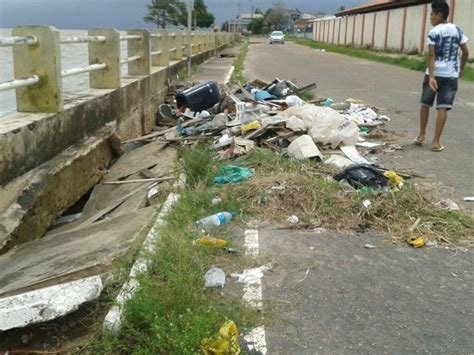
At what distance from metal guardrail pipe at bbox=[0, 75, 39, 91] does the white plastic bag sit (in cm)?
335

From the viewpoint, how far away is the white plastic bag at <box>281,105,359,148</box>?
23.2 feet

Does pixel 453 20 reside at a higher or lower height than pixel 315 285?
higher

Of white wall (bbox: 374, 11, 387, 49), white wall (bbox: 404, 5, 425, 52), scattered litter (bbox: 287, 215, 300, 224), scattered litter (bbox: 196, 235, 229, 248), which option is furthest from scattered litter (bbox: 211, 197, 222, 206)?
white wall (bbox: 374, 11, 387, 49)

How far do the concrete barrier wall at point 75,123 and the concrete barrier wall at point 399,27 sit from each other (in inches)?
723

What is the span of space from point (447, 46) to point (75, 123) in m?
4.80

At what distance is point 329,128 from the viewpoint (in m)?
7.11

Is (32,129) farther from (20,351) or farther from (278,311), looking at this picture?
(278,311)

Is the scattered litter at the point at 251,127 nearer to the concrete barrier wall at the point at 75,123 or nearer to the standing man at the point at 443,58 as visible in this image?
the concrete barrier wall at the point at 75,123

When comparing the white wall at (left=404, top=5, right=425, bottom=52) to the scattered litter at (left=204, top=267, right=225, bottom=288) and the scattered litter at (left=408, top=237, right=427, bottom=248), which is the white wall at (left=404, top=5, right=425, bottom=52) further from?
the scattered litter at (left=204, top=267, right=225, bottom=288)

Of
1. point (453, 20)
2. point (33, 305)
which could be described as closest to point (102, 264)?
point (33, 305)

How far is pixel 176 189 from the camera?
5.57 meters

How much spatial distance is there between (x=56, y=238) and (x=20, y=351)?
1864 mm

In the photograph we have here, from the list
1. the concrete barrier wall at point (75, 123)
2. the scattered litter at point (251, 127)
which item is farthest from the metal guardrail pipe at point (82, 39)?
the scattered litter at point (251, 127)

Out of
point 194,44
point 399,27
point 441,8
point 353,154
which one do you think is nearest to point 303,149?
point 353,154
